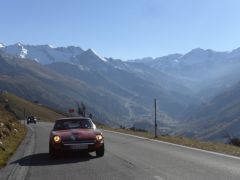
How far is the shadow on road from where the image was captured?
18.7 m

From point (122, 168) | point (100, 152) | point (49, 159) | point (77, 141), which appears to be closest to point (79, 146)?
point (77, 141)

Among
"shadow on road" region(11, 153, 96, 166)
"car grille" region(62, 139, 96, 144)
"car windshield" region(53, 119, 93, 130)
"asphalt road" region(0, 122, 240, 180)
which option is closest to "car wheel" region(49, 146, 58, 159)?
"shadow on road" region(11, 153, 96, 166)

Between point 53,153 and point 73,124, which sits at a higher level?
point 73,124

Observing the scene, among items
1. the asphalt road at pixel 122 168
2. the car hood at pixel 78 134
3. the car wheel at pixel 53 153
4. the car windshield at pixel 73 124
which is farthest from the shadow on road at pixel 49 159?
the car windshield at pixel 73 124

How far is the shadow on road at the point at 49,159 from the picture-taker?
18725mm

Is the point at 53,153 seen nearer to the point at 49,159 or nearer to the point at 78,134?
the point at 49,159

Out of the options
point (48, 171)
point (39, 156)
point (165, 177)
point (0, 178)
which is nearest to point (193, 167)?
point (165, 177)

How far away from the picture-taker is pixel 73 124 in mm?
21859

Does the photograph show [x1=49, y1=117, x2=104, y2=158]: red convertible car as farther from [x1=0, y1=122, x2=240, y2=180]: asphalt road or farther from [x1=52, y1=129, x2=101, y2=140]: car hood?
[x1=0, y1=122, x2=240, y2=180]: asphalt road

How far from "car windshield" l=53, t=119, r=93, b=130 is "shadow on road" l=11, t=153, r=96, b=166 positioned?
Answer: 3.65ft

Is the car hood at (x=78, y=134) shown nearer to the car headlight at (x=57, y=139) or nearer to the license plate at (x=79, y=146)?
the car headlight at (x=57, y=139)

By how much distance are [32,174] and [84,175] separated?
69.0 inches

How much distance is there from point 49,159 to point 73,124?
6.97 ft

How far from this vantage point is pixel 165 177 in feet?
45.3
